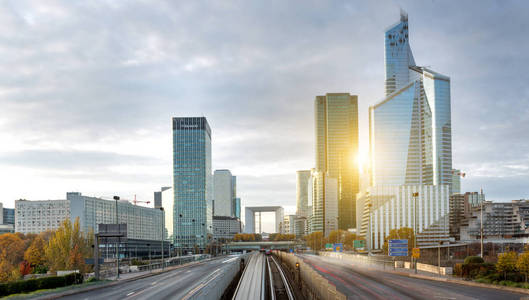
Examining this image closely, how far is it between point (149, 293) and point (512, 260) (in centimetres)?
3809

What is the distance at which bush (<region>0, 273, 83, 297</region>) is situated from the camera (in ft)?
136

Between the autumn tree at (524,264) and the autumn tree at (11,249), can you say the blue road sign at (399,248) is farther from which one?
the autumn tree at (11,249)

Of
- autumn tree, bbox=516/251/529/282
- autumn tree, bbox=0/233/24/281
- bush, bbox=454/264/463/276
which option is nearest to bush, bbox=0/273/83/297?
bush, bbox=454/264/463/276

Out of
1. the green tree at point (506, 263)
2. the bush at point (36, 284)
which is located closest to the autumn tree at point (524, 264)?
the green tree at point (506, 263)

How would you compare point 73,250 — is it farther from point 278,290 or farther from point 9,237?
point 9,237

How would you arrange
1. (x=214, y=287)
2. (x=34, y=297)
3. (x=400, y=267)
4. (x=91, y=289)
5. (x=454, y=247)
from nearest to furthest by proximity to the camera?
(x=214, y=287) < (x=34, y=297) < (x=91, y=289) < (x=400, y=267) < (x=454, y=247)

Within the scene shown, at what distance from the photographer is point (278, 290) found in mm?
58781

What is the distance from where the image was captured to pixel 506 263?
4659cm

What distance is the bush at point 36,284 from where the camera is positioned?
41.4 m

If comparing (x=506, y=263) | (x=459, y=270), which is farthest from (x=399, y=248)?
(x=506, y=263)

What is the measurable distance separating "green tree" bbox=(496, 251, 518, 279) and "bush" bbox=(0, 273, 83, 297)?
48.0 metres

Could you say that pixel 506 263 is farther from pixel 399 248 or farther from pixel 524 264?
pixel 399 248

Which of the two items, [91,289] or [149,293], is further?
[91,289]

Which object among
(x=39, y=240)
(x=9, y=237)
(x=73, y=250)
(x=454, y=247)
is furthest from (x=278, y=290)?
(x=454, y=247)
